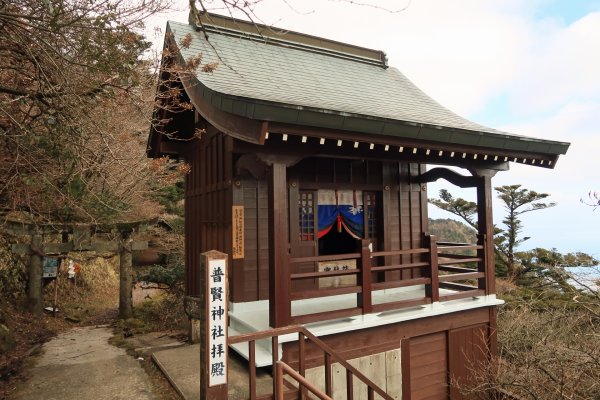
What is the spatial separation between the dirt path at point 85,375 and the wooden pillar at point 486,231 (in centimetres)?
617

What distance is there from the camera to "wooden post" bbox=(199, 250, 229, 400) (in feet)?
12.7

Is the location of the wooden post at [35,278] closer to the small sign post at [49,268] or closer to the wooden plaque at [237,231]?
the small sign post at [49,268]

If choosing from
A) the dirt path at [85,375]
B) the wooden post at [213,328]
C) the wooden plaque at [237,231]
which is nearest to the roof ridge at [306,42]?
the wooden plaque at [237,231]

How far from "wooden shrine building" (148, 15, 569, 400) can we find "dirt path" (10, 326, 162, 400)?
1716mm

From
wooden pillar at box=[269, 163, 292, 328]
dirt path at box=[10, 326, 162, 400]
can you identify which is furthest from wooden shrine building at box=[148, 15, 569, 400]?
dirt path at box=[10, 326, 162, 400]

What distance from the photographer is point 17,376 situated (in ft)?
19.2

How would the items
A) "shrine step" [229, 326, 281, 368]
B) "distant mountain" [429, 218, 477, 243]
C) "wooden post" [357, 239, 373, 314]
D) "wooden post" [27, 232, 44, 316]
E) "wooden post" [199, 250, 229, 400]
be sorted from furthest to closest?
1. "distant mountain" [429, 218, 477, 243]
2. "wooden post" [27, 232, 44, 316]
3. "wooden post" [357, 239, 373, 314]
4. "shrine step" [229, 326, 281, 368]
5. "wooden post" [199, 250, 229, 400]

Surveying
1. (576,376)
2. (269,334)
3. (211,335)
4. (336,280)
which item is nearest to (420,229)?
(336,280)

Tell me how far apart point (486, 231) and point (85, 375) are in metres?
7.50

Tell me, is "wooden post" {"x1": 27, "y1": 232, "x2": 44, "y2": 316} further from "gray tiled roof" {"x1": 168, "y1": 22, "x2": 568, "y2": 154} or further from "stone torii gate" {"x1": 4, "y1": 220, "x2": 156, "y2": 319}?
"gray tiled roof" {"x1": 168, "y1": 22, "x2": 568, "y2": 154}

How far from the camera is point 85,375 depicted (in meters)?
Result: 5.99

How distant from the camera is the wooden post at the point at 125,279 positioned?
1070cm

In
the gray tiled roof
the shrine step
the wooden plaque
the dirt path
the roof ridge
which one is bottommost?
the dirt path

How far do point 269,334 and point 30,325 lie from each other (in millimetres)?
8342
